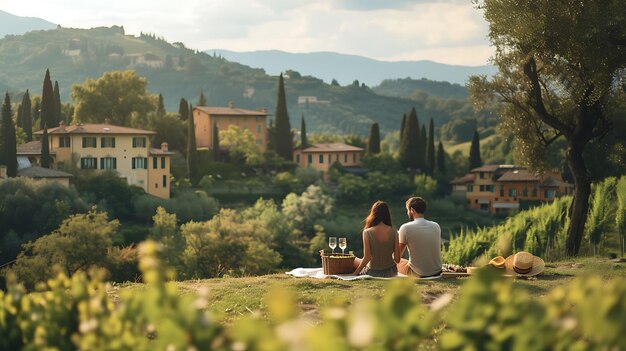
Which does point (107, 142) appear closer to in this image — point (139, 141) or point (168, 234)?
point (139, 141)

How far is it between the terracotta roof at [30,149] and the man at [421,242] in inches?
2115

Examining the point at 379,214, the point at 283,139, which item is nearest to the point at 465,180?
the point at 283,139

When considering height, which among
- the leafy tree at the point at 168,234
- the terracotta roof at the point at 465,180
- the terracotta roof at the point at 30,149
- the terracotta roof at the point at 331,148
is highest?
the terracotta roof at the point at 30,149

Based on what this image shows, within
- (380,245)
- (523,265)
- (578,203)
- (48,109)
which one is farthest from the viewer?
(48,109)

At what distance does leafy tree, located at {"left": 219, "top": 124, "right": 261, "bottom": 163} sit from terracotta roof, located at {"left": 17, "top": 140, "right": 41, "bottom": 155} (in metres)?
17.2

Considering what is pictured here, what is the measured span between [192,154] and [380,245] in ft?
183

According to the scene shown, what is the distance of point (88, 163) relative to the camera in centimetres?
6253

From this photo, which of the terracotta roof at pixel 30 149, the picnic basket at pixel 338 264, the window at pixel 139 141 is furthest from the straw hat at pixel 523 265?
the window at pixel 139 141

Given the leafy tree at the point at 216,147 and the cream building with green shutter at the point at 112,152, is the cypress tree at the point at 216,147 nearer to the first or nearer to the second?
the leafy tree at the point at 216,147

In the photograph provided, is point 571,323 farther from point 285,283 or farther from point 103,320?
point 285,283

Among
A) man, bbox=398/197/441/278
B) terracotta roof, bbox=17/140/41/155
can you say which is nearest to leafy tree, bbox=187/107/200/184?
terracotta roof, bbox=17/140/41/155

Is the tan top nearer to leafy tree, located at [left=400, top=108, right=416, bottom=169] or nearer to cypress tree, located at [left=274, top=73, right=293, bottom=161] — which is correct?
leafy tree, located at [left=400, top=108, right=416, bottom=169]

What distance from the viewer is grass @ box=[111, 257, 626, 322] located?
331 inches

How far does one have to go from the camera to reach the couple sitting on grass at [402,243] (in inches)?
410
